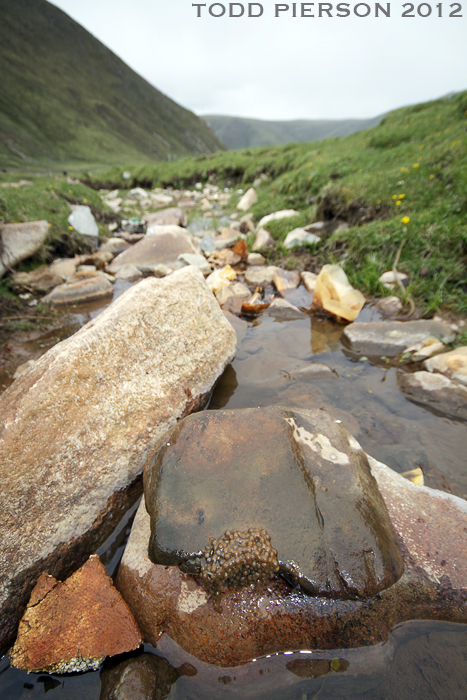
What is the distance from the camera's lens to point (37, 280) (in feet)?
20.0

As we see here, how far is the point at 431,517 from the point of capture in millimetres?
1897

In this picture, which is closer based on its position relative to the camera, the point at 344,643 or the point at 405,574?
the point at 344,643

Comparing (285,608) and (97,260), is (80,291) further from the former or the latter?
(285,608)

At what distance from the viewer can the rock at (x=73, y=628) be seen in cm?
152

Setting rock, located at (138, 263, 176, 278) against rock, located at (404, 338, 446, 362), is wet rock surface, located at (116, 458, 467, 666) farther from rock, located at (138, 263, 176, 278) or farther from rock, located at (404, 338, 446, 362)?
rock, located at (138, 263, 176, 278)

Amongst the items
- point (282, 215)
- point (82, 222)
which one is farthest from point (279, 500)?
point (82, 222)

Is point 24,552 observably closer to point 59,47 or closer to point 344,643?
point 344,643

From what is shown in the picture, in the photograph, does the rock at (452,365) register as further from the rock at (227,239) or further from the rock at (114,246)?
the rock at (114,246)

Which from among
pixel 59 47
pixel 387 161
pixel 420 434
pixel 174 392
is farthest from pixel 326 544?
pixel 59 47

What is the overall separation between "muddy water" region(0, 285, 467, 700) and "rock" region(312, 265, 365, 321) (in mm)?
237

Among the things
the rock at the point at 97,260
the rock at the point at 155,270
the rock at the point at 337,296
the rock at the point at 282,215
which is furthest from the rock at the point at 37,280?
the rock at the point at 282,215

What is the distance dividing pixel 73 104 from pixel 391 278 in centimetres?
11801

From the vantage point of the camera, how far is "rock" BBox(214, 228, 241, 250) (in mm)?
8711

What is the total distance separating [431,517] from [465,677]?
0.69 metres
